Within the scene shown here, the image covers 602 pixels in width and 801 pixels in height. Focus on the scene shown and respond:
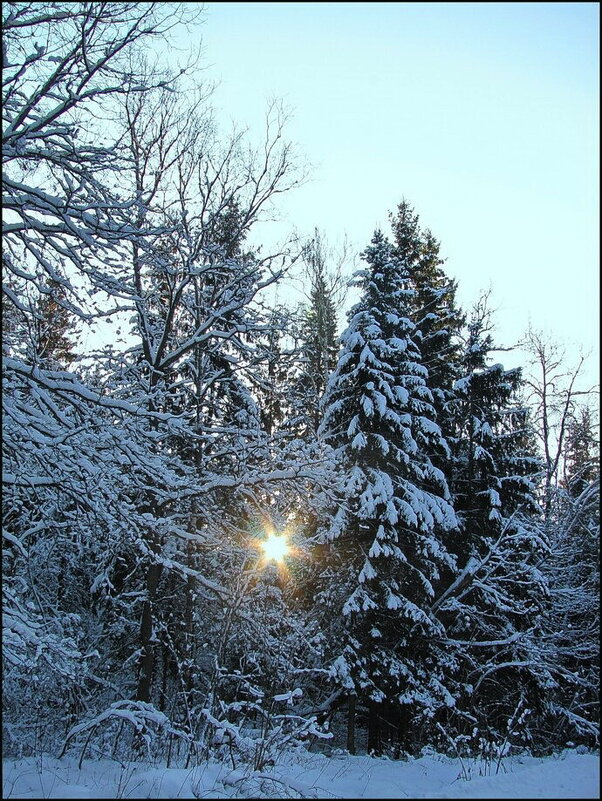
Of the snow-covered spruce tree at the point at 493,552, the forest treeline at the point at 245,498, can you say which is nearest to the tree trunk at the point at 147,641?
the forest treeline at the point at 245,498

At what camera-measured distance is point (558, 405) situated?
20469 mm

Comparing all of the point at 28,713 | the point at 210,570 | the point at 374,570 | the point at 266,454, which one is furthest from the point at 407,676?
the point at 28,713

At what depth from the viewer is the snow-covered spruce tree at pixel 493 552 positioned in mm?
12523

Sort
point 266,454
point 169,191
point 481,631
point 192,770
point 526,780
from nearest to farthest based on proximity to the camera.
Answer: point 526,780 < point 192,770 < point 266,454 < point 169,191 < point 481,631

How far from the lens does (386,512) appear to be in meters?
13.0

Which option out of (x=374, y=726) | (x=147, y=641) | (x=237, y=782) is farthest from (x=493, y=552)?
(x=237, y=782)

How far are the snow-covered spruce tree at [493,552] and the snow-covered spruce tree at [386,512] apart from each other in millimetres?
841

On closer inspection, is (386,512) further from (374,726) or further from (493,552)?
(374,726)

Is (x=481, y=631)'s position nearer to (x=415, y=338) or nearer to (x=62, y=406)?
→ (x=415, y=338)

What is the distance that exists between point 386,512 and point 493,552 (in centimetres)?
287

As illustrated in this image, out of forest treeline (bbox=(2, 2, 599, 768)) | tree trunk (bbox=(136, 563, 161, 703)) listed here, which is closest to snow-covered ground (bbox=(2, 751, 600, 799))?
forest treeline (bbox=(2, 2, 599, 768))

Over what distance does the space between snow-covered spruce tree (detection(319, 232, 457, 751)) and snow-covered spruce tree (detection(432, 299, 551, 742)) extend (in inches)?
33.1

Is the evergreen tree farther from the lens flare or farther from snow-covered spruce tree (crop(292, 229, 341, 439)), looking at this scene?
the lens flare

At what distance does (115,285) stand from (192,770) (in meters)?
5.17
